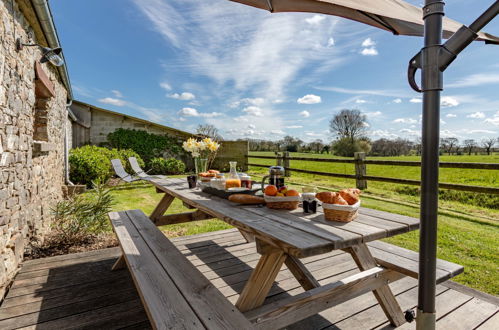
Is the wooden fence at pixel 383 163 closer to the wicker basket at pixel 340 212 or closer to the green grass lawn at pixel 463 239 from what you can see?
the green grass lawn at pixel 463 239

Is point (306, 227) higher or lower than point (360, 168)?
lower

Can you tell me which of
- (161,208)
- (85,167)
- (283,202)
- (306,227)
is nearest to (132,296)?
(161,208)

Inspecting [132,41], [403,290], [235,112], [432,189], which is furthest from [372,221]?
[235,112]

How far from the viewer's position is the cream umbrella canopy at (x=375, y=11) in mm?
1167

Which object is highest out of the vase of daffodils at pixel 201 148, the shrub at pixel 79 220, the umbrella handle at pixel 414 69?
the umbrella handle at pixel 414 69

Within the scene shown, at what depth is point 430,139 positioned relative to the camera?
2.74 feet

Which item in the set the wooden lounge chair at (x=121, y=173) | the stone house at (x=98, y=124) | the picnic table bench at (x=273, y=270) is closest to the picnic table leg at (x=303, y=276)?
the picnic table bench at (x=273, y=270)

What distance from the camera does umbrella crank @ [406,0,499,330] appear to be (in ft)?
2.72

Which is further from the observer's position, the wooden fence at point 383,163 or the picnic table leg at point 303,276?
the wooden fence at point 383,163

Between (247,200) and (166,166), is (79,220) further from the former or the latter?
(166,166)

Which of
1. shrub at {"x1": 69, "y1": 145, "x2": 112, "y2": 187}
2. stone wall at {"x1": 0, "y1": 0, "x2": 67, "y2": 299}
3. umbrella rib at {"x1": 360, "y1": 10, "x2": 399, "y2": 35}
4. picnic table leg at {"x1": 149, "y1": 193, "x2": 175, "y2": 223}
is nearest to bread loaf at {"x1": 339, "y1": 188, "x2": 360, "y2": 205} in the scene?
umbrella rib at {"x1": 360, "y1": 10, "x2": 399, "y2": 35}

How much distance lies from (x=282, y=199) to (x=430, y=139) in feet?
3.37

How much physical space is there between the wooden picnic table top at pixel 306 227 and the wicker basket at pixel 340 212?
32 millimetres

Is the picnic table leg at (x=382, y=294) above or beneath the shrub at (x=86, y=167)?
beneath
